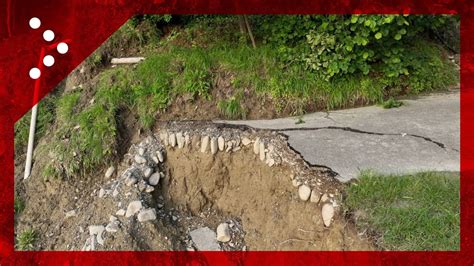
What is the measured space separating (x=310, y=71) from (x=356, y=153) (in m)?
1.45

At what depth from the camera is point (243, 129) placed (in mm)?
4039

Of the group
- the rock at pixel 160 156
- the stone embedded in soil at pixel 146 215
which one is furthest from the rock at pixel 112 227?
the rock at pixel 160 156

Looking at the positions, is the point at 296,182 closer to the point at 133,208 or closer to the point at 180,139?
the point at 180,139

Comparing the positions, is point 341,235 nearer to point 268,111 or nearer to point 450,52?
point 268,111

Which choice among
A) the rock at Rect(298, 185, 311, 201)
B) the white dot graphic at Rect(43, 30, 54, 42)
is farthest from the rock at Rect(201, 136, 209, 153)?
the white dot graphic at Rect(43, 30, 54, 42)

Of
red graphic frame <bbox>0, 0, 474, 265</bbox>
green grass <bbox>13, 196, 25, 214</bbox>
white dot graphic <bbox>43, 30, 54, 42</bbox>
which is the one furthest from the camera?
white dot graphic <bbox>43, 30, 54, 42</bbox>

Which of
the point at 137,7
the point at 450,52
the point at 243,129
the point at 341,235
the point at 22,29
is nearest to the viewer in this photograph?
the point at 341,235

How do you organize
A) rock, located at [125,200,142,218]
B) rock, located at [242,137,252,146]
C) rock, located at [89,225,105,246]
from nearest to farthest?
rock, located at [89,225,105,246] < rock, located at [125,200,142,218] < rock, located at [242,137,252,146]

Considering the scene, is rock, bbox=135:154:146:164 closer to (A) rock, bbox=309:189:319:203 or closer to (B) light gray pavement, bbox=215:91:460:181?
(B) light gray pavement, bbox=215:91:460:181

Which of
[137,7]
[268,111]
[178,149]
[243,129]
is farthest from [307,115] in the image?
[137,7]

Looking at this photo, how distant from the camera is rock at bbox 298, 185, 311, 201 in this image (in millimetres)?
3227

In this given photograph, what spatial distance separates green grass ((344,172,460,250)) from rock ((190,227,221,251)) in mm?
1294

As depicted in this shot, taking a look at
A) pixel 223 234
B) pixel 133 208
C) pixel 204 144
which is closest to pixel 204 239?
pixel 223 234

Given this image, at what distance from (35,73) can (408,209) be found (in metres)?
4.76
